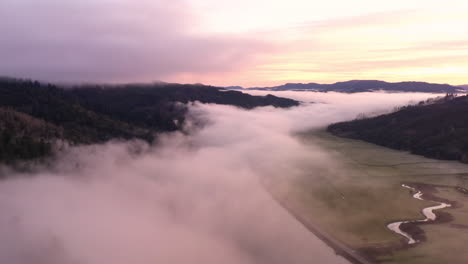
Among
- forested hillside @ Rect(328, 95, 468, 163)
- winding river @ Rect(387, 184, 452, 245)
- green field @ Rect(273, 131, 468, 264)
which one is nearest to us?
green field @ Rect(273, 131, 468, 264)

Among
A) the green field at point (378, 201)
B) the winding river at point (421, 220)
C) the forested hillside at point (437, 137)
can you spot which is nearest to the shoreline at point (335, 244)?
the green field at point (378, 201)

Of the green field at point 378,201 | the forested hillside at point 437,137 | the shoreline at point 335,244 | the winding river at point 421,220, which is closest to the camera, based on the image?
the shoreline at point 335,244

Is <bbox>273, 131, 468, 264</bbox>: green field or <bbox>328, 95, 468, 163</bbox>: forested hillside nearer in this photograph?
<bbox>273, 131, 468, 264</bbox>: green field

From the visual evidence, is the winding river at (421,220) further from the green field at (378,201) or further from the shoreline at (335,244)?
the shoreline at (335,244)

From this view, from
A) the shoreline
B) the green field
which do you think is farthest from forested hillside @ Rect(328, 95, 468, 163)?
the shoreline

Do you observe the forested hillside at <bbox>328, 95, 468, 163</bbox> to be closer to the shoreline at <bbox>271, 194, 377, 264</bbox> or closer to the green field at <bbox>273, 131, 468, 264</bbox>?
the green field at <bbox>273, 131, 468, 264</bbox>

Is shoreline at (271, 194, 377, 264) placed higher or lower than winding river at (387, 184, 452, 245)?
lower

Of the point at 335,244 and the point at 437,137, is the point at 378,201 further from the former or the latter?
the point at 437,137

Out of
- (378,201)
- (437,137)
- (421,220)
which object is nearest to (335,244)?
(421,220)
